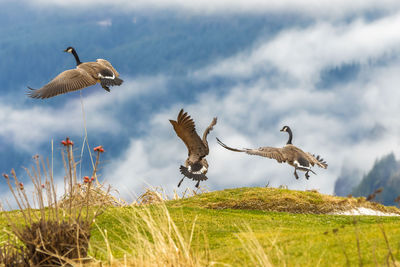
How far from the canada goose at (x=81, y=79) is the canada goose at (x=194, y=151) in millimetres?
3036

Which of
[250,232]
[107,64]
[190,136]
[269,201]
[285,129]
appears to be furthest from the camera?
[285,129]

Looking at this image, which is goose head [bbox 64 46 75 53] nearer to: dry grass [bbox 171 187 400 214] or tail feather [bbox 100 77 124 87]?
tail feather [bbox 100 77 124 87]

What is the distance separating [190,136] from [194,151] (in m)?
0.87

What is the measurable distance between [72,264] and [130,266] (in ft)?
2.91

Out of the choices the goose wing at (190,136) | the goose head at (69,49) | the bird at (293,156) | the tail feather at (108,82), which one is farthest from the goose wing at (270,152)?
the goose head at (69,49)

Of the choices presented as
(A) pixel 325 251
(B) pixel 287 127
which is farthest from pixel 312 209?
(A) pixel 325 251

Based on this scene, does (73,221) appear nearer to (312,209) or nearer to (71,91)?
(71,91)

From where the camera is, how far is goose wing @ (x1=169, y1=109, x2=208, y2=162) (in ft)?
39.1

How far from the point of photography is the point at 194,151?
43.6ft

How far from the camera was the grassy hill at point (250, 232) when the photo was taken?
6367mm

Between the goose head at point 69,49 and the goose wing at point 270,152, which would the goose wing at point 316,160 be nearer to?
the goose wing at point 270,152

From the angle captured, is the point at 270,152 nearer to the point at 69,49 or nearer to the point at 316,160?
the point at 316,160

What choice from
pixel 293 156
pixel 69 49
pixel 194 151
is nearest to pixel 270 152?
pixel 293 156

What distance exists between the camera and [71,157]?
6.59 meters
